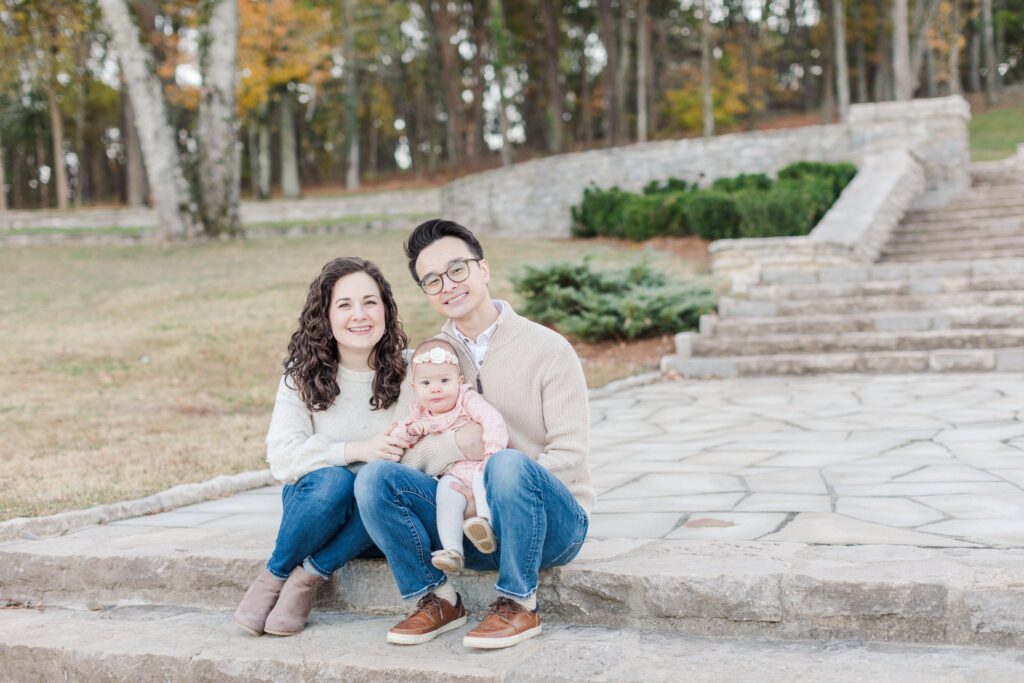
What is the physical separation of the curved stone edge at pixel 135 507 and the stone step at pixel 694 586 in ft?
1.18

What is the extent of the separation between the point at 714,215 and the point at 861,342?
6928 millimetres

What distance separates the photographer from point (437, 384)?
3.01 meters

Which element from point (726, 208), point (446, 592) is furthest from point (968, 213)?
point (446, 592)

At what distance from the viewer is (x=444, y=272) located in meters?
3.13

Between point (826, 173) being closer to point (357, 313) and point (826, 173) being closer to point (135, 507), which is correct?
point (135, 507)

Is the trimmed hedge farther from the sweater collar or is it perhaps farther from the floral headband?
the floral headband

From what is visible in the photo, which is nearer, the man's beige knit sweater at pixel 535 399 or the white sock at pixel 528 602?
the white sock at pixel 528 602

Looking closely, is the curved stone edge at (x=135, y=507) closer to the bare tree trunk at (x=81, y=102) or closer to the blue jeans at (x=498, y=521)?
the blue jeans at (x=498, y=521)

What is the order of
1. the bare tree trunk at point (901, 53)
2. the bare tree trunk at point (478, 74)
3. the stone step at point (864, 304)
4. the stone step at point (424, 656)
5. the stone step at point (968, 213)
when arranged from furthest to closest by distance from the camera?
the bare tree trunk at point (478, 74) → the bare tree trunk at point (901, 53) → the stone step at point (968, 213) → the stone step at point (864, 304) → the stone step at point (424, 656)

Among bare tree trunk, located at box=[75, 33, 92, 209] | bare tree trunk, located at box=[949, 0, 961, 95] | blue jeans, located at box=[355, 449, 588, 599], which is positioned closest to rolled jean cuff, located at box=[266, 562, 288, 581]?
blue jeans, located at box=[355, 449, 588, 599]

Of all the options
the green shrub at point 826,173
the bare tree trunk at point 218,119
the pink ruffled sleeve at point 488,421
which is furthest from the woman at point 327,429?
the bare tree trunk at point 218,119

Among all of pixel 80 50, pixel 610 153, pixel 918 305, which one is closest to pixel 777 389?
pixel 918 305

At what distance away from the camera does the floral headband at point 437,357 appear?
3.02 m

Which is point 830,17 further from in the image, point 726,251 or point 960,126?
point 726,251
